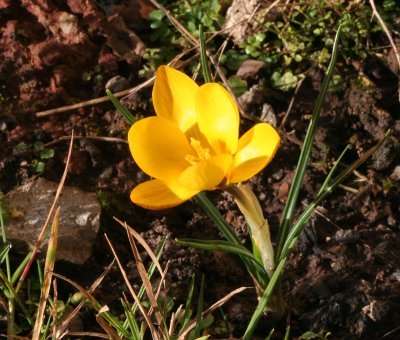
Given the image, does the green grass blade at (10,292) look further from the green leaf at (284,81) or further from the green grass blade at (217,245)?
the green leaf at (284,81)

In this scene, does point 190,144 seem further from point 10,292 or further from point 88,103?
point 88,103

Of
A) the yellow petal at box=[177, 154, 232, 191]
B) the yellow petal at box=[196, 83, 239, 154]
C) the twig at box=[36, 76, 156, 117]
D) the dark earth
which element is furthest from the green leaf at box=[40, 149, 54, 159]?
the yellow petal at box=[177, 154, 232, 191]

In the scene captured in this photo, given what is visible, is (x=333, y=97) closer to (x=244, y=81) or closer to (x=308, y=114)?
(x=308, y=114)

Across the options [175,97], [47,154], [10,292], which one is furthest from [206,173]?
[47,154]

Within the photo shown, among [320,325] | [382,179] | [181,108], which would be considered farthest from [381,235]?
[181,108]

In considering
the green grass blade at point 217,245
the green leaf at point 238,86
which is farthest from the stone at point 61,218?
the green leaf at point 238,86
